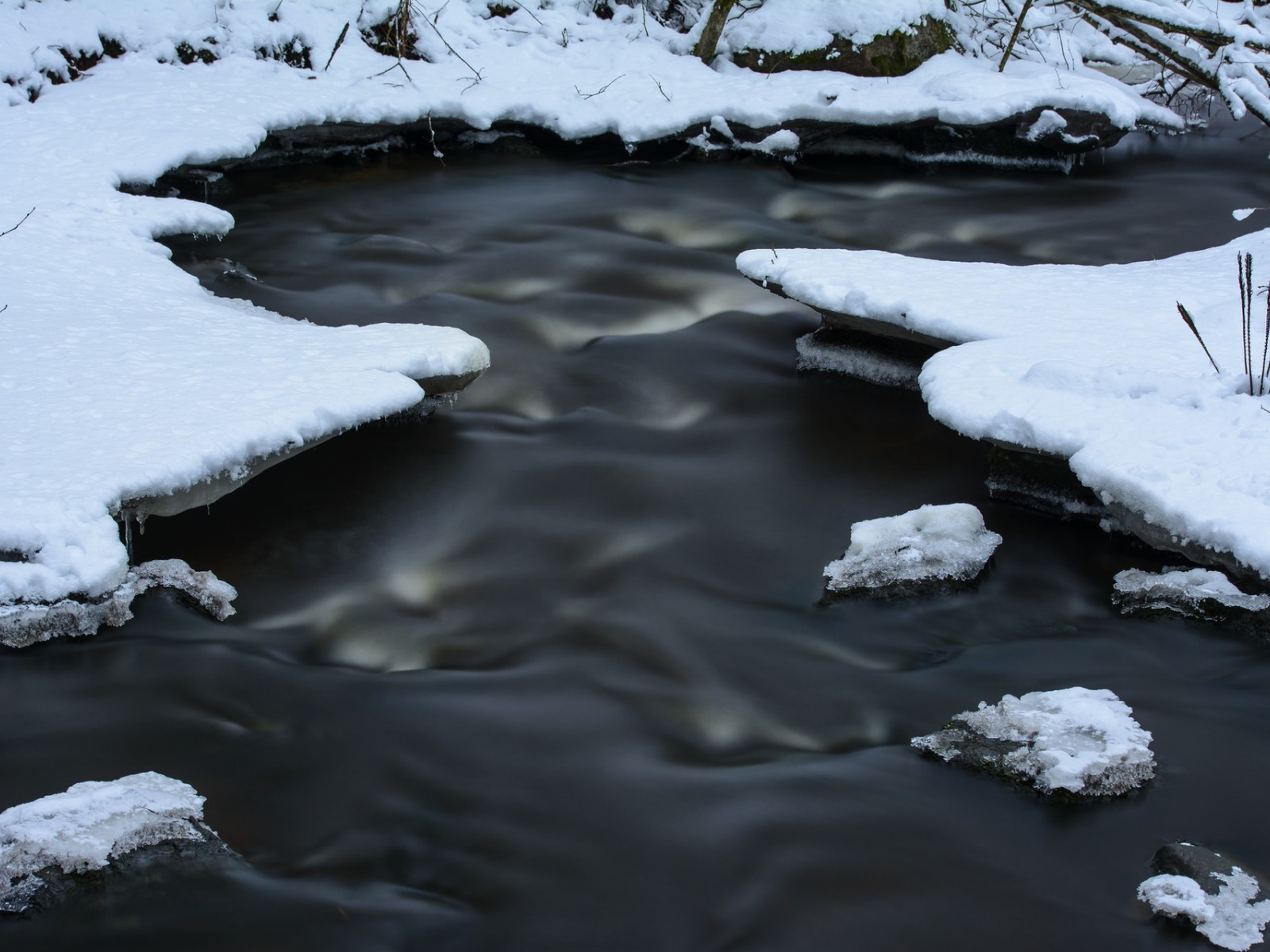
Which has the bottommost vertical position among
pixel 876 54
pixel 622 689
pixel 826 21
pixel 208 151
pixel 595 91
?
pixel 622 689

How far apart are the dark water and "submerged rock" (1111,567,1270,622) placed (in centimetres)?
8

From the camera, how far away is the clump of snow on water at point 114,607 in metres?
3.29

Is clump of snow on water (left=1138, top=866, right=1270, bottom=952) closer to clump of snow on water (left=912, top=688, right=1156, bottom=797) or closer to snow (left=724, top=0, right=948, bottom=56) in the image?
clump of snow on water (left=912, top=688, right=1156, bottom=797)

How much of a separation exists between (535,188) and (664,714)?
16.2ft

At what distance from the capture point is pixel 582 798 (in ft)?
10.0

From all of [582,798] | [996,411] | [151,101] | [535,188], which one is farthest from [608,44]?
[582,798]

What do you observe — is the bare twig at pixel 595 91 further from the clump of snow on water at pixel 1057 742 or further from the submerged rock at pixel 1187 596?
the clump of snow on water at pixel 1057 742

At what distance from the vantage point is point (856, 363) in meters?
5.27

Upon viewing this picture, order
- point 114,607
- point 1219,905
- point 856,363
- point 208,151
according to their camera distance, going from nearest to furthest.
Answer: point 1219,905 < point 114,607 < point 856,363 < point 208,151

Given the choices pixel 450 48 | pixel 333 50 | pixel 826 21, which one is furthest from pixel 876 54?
pixel 333 50

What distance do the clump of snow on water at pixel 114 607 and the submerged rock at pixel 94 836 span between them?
26.3 inches

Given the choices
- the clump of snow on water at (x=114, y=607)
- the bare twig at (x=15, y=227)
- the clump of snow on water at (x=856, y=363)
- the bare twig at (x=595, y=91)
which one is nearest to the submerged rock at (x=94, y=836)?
the clump of snow on water at (x=114, y=607)

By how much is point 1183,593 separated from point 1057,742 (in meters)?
0.91

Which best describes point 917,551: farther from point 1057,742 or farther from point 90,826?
point 90,826
